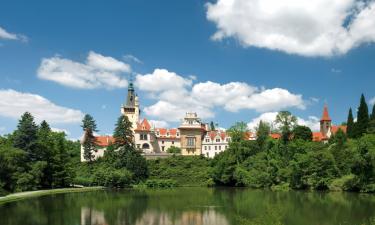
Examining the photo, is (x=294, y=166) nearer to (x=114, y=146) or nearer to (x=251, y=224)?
(x=114, y=146)

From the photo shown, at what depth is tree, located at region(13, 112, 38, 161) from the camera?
51.9 meters

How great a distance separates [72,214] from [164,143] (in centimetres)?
6624

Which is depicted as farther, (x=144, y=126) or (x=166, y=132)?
(x=166, y=132)

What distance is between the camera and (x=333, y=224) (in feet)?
72.8

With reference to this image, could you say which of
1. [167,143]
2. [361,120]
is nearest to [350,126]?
[361,120]

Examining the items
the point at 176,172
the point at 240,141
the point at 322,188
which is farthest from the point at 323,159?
the point at 176,172

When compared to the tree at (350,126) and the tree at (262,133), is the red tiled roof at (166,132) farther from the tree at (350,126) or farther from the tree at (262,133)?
the tree at (350,126)

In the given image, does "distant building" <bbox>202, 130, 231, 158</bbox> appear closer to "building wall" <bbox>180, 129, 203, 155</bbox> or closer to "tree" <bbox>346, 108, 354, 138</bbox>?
"building wall" <bbox>180, 129, 203, 155</bbox>

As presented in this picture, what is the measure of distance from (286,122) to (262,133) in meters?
7.44

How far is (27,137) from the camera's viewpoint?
52.4 m

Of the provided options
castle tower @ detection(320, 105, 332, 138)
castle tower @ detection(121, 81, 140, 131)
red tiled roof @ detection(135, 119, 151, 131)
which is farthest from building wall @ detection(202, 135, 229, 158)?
castle tower @ detection(320, 105, 332, 138)

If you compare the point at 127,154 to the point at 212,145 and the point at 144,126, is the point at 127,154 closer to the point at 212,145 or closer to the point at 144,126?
the point at 144,126

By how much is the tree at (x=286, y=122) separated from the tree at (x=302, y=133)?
1340 millimetres

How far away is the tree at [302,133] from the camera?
7312cm
